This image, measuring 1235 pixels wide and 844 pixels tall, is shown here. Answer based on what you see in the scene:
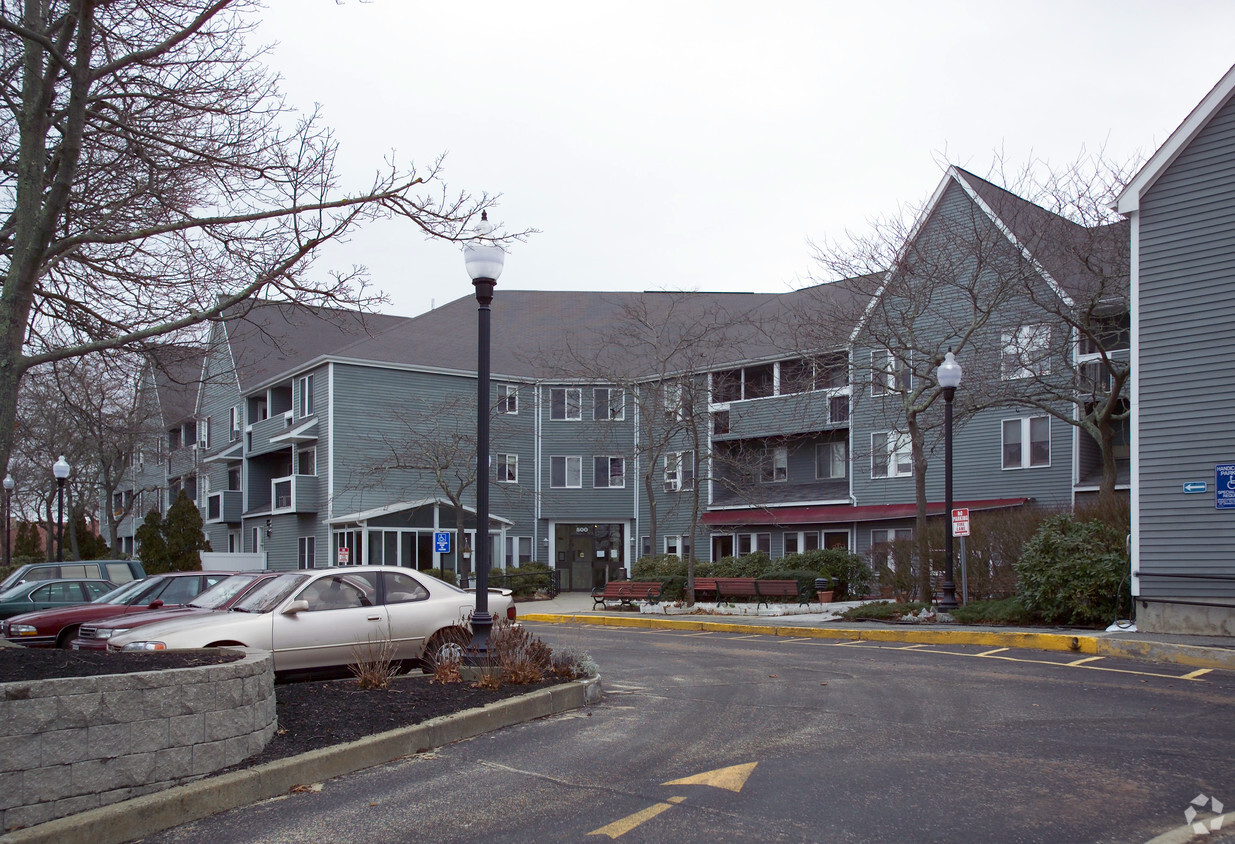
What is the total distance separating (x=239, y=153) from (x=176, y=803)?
23.0 feet

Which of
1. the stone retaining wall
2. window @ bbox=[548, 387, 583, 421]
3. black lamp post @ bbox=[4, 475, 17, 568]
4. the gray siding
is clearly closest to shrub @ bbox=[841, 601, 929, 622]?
the gray siding

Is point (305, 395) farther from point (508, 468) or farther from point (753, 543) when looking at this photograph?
point (753, 543)

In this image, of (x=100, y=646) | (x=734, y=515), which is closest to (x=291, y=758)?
(x=100, y=646)

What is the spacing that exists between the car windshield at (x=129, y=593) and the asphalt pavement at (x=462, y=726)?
9.14 metres

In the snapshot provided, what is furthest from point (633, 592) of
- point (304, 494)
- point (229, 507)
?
point (229, 507)

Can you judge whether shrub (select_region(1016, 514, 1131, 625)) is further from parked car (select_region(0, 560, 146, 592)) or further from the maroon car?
parked car (select_region(0, 560, 146, 592))

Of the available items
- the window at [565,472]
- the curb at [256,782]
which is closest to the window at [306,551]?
the window at [565,472]

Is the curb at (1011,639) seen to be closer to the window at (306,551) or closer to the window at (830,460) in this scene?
the window at (830,460)

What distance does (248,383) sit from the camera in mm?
47969

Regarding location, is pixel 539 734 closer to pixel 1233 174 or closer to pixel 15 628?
pixel 15 628

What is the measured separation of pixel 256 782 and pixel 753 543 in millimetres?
34336

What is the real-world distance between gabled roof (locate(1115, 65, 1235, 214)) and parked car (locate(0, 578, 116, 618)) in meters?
20.3

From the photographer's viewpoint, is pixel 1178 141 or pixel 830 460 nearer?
pixel 1178 141

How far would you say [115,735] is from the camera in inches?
271
